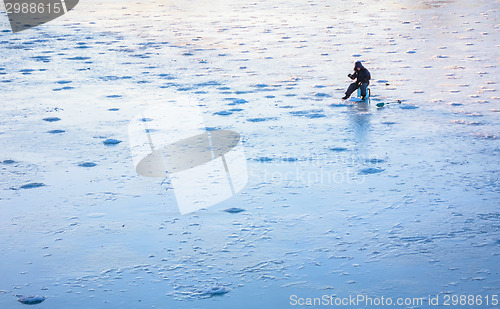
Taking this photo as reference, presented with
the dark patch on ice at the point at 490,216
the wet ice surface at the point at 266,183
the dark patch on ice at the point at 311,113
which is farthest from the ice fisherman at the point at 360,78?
the dark patch on ice at the point at 490,216

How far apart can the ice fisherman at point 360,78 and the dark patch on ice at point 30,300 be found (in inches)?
210

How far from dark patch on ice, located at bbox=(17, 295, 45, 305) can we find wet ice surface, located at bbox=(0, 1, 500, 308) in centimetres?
5

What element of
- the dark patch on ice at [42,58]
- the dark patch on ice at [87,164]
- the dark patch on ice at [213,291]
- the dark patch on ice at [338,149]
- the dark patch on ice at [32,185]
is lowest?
the dark patch on ice at [338,149]

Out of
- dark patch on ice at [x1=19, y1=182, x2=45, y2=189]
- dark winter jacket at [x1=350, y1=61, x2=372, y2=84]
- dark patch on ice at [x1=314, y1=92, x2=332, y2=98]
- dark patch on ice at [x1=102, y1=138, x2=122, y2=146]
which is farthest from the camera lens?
dark patch on ice at [x1=314, y1=92, x2=332, y2=98]

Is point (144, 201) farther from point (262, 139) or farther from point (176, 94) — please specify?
point (176, 94)

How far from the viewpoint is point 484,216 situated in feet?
16.3

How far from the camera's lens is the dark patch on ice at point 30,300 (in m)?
3.96

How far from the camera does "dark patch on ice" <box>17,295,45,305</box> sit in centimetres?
396

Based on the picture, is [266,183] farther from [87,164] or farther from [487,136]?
[487,136]

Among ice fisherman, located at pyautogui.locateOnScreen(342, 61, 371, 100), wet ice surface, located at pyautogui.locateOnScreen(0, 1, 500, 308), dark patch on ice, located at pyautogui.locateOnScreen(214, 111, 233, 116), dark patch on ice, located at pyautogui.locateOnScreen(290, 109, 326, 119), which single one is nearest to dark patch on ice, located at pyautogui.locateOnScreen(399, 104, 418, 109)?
wet ice surface, located at pyautogui.locateOnScreen(0, 1, 500, 308)

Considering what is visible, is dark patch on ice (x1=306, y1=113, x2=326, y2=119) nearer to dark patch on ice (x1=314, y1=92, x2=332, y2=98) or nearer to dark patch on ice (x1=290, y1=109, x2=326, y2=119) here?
dark patch on ice (x1=290, y1=109, x2=326, y2=119)

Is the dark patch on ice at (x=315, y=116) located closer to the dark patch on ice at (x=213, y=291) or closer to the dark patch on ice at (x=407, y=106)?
the dark patch on ice at (x=407, y=106)

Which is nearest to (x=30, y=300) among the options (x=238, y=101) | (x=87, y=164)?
(x=87, y=164)

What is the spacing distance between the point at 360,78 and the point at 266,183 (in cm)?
322
